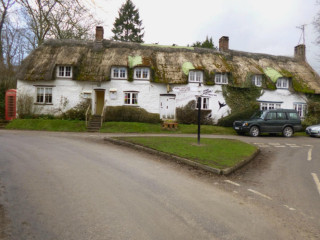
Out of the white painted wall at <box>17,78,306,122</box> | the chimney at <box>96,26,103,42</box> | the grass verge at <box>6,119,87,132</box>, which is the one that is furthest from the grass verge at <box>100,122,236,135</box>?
the chimney at <box>96,26,103,42</box>

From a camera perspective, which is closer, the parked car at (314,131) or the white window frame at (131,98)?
the parked car at (314,131)

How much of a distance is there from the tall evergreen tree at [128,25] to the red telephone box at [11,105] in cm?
2914

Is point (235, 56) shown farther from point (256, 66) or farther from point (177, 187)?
point (177, 187)

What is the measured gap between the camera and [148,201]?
4.54 metres

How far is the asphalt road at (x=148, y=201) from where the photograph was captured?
11.2 feet

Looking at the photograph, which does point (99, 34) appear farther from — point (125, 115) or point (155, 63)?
point (125, 115)

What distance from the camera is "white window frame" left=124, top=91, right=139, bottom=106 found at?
2259cm

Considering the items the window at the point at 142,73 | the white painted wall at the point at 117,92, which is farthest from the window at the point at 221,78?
the window at the point at 142,73

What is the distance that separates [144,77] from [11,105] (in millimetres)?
12740

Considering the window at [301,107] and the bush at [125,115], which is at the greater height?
the window at [301,107]

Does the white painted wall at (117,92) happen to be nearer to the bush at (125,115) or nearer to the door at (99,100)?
the bush at (125,115)

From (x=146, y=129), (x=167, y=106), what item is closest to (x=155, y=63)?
(x=167, y=106)

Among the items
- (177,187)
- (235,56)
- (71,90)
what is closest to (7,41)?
(71,90)

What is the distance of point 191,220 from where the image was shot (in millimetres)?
3775
